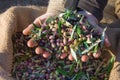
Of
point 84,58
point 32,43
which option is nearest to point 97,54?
point 84,58

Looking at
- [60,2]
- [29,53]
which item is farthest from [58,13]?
[29,53]

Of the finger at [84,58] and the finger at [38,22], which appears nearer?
the finger at [84,58]

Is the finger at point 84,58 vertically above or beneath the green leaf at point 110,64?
above

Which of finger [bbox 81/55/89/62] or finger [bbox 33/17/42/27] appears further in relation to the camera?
finger [bbox 33/17/42/27]

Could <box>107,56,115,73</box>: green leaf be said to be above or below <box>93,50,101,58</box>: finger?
below

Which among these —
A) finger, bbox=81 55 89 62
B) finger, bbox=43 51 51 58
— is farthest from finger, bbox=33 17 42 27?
finger, bbox=81 55 89 62

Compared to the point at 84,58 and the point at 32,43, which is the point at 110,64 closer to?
the point at 84,58

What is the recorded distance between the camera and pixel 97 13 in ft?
6.04

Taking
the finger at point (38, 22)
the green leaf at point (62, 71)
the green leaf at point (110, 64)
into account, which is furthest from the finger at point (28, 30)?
the green leaf at point (110, 64)

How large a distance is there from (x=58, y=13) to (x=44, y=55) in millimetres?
259

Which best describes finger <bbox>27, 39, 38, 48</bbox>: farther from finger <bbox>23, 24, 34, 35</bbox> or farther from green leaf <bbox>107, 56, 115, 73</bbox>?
green leaf <bbox>107, 56, 115, 73</bbox>

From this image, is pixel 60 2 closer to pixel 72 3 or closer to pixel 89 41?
pixel 72 3

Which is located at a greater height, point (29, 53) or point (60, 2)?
point (60, 2)

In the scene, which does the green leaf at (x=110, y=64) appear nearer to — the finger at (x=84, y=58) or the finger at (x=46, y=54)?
the finger at (x=84, y=58)
